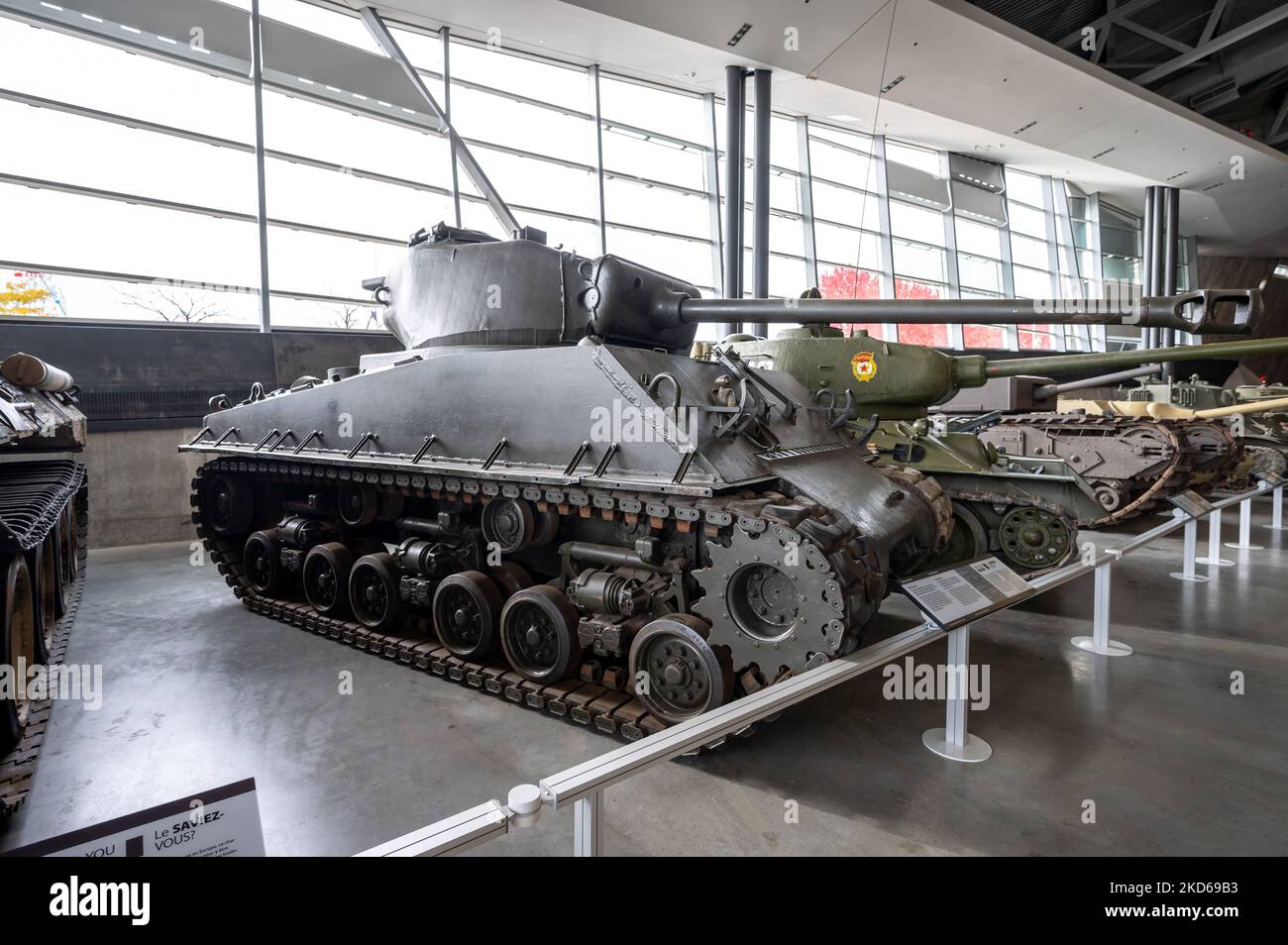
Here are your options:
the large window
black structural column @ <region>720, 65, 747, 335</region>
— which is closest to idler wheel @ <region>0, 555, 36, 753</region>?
the large window

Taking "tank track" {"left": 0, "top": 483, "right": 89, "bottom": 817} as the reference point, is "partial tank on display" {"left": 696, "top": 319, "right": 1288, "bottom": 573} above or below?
above

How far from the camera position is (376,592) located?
6.04 meters

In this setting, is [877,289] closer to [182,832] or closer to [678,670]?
[678,670]

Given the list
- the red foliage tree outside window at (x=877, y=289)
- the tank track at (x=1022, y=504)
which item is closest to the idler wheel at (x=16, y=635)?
the tank track at (x=1022, y=504)

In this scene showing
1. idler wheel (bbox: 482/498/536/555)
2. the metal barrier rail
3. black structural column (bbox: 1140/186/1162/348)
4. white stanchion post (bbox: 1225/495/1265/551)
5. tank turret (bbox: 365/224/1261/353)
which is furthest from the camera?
black structural column (bbox: 1140/186/1162/348)

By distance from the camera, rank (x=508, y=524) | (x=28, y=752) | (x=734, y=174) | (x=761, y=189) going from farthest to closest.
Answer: (x=761, y=189)
(x=734, y=174)
(x=508, y=524)
(x=28, y=752)

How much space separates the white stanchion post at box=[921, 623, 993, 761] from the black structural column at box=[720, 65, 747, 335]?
11937mm

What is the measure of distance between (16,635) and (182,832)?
12.5ft

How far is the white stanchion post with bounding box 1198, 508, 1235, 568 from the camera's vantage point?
8.38 metres

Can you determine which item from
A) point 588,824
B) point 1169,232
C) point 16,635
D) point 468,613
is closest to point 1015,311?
point 588,824

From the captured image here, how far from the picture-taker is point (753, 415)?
4.57m

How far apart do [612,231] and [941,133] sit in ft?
39.2

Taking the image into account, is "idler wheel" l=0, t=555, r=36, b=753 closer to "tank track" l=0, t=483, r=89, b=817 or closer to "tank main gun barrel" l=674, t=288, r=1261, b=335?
"tank track" l=0, t=483, r=89, b=817
